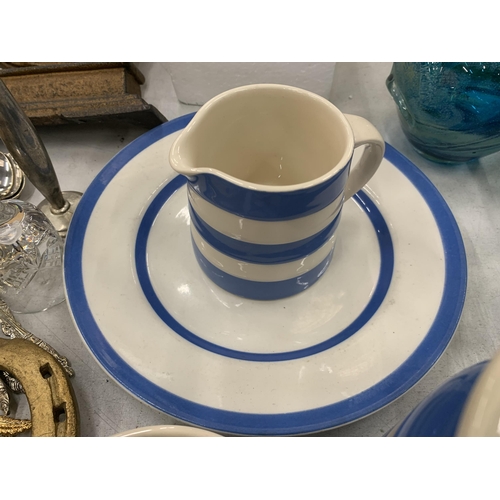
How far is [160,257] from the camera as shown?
1.16 feet

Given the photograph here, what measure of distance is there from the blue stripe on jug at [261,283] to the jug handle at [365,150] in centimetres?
6

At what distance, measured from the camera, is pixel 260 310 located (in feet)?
1.07

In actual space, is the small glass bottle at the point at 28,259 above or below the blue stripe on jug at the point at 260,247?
below

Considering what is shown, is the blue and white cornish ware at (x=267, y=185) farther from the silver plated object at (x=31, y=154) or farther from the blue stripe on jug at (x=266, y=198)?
the silver plated object at (x=31, y=154)

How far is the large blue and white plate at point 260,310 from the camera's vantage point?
28 centimetres

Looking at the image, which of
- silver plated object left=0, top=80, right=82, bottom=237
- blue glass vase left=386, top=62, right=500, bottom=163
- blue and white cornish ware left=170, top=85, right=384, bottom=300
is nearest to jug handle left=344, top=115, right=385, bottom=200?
blue and white cornish ware left=170, top=85, right=384, bottom=300

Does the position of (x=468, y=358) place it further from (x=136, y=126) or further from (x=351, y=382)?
(x=136, y=126)

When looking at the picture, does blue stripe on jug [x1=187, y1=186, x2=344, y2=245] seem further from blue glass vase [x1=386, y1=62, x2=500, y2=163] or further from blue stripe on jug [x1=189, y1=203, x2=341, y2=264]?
blue glass vase [x1=386, y1=62, x2=500, y2=163]

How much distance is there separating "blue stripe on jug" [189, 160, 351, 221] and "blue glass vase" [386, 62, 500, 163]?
191 mm

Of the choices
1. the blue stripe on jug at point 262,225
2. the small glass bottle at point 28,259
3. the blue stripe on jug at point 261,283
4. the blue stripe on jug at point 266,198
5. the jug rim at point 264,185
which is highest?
the jug rim at point 264,185

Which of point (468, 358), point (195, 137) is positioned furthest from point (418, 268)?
point (195, 137)

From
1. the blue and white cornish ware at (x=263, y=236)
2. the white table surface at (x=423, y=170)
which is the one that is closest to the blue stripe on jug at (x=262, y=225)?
the blue and white cornish ware at (x=263, y=236)

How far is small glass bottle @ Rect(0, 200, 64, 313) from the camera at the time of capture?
343 mm

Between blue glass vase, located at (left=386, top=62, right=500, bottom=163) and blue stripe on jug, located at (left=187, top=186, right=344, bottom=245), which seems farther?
blue glass vase, located at (left=386, top=62, right=500, bottom=163)
